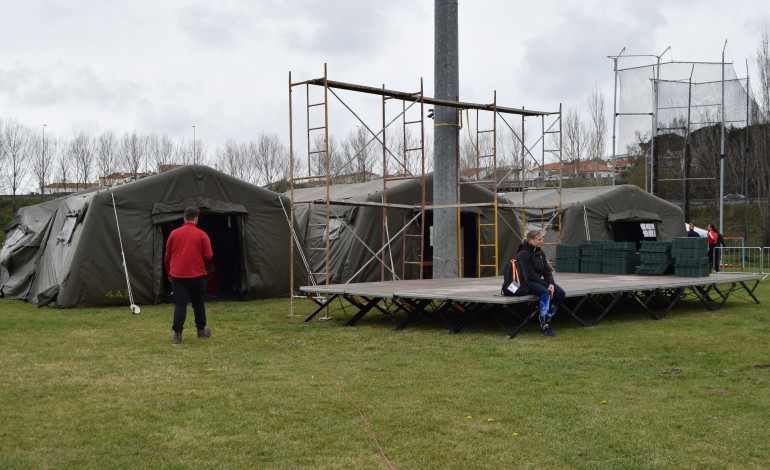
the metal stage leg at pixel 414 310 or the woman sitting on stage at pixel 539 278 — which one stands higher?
the woman sitting on stage at pixel 539 278

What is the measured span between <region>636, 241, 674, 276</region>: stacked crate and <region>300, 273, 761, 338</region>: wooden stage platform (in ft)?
0.87

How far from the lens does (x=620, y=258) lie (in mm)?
15570

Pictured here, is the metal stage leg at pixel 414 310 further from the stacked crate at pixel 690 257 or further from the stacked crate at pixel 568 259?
the stacked crate at pixel 568 259

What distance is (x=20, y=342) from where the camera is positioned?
10406 millimetres

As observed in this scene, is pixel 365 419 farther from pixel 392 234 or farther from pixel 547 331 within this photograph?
pixel 392 234

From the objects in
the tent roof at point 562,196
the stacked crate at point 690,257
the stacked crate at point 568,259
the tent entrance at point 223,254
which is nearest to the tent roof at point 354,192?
the tent entrance at point 223,254

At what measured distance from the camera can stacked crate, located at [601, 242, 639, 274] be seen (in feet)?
50.9

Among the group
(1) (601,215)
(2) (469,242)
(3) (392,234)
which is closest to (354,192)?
(3) (392,234)

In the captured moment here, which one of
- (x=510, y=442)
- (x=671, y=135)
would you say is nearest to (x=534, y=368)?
(x=510, y=442)

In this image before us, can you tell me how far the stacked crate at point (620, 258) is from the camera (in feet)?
50.9

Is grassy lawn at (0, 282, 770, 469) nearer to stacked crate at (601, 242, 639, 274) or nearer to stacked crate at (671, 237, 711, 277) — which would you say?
stacked crate at (671, 237, 711, 277)

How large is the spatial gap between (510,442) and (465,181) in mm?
13135

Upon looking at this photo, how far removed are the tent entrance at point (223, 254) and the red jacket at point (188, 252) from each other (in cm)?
627

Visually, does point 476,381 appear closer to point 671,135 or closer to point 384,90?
point 384,90
